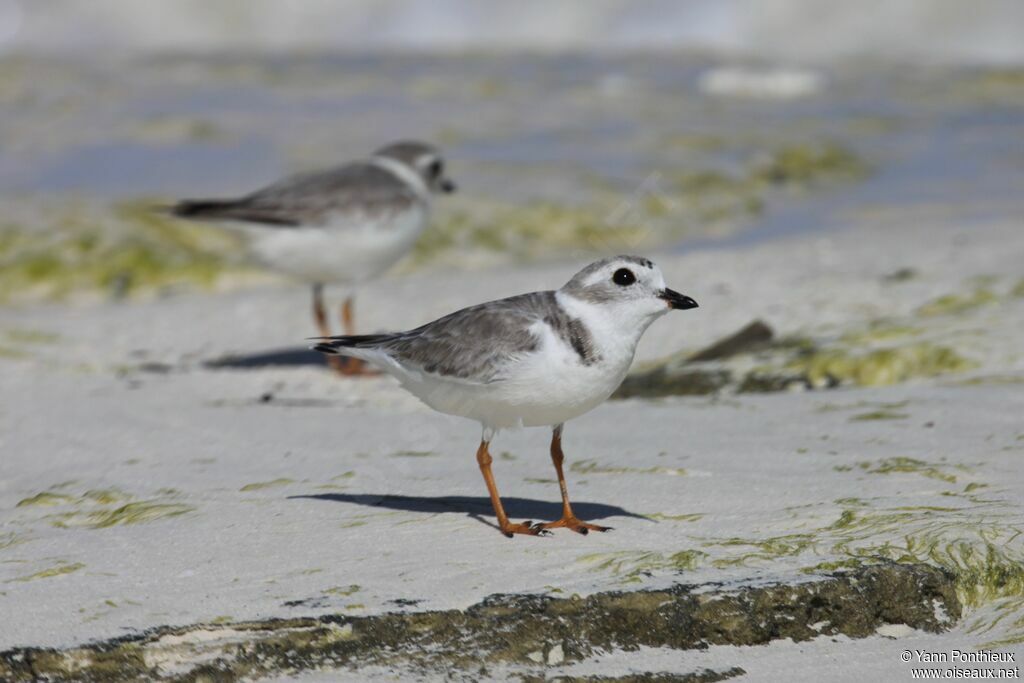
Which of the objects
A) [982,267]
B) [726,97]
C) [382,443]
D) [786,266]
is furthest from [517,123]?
[382,443]

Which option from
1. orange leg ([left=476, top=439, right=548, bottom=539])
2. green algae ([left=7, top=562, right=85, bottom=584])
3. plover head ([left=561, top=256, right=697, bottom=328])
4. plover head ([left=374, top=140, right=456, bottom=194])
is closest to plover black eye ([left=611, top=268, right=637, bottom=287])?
plover head ([left=561, top=256, right=697, bottom=328])

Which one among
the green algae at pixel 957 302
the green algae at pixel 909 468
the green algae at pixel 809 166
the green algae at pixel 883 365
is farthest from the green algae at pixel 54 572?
the green algae at pixel 809 166

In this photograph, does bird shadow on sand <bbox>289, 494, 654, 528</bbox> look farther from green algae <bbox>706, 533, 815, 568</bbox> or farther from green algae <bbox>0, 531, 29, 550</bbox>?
green algae <bbox>0, 531, 29, 550</bbox>

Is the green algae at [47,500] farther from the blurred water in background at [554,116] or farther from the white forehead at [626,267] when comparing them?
the blurred water in background at [554,116]

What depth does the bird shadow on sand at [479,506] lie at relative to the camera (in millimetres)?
5332

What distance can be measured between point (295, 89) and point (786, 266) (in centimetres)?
1134

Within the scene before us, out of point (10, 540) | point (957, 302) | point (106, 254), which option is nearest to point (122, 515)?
point (10, 540)

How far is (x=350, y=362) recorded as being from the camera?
31.5 feet

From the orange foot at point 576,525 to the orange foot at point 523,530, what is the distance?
0.08 feet

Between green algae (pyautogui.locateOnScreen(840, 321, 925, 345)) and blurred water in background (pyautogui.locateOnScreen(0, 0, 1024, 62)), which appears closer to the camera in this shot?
green algae (pyautogui.locateOnScreen(840, 321, 925, 345))

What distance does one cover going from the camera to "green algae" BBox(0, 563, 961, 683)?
4.04m

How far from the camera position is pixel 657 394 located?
792 cm

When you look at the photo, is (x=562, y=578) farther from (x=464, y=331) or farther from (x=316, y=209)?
(x=316, y=209)

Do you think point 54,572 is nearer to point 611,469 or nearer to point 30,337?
point 611,469
